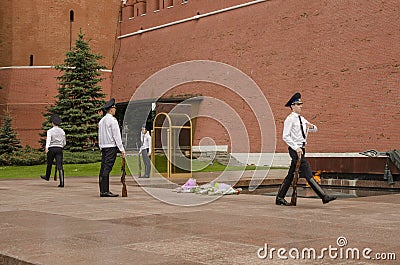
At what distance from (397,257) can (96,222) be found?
10.1 feet

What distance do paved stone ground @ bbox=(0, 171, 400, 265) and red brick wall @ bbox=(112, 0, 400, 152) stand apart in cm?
1145

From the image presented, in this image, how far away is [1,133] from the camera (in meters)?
Answer: 27.5

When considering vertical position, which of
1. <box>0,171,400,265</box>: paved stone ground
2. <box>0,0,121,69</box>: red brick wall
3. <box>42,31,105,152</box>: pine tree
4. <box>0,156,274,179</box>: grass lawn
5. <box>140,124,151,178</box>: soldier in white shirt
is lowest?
<box>0,171,400,265</box>: paved stone ground

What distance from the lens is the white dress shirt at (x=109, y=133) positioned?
29.1 feet

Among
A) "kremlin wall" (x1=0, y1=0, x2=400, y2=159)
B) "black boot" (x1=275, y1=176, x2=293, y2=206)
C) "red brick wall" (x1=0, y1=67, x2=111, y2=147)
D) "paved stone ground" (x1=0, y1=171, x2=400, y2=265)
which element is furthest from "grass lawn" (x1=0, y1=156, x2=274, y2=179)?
"red brick wall" (x1=0, y1=67, x2=111, y2=147)

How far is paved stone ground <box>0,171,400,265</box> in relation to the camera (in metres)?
4.09

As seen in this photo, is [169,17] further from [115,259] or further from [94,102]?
[115,259]

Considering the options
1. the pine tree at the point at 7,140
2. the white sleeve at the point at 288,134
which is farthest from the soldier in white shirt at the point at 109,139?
the pine tree at the point at 7,140

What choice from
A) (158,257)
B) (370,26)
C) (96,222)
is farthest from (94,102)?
(158,257)

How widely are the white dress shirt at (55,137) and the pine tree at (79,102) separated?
44.9 ft

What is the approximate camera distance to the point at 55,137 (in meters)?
11.4

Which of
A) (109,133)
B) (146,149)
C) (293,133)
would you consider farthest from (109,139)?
(146,149)

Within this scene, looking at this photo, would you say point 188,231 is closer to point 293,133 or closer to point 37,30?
point 293,133

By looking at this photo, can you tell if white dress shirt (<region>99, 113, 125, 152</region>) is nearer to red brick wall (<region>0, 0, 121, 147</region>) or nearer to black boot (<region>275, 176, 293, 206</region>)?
black boot (<region>275, 176, 293, 206</region>)
